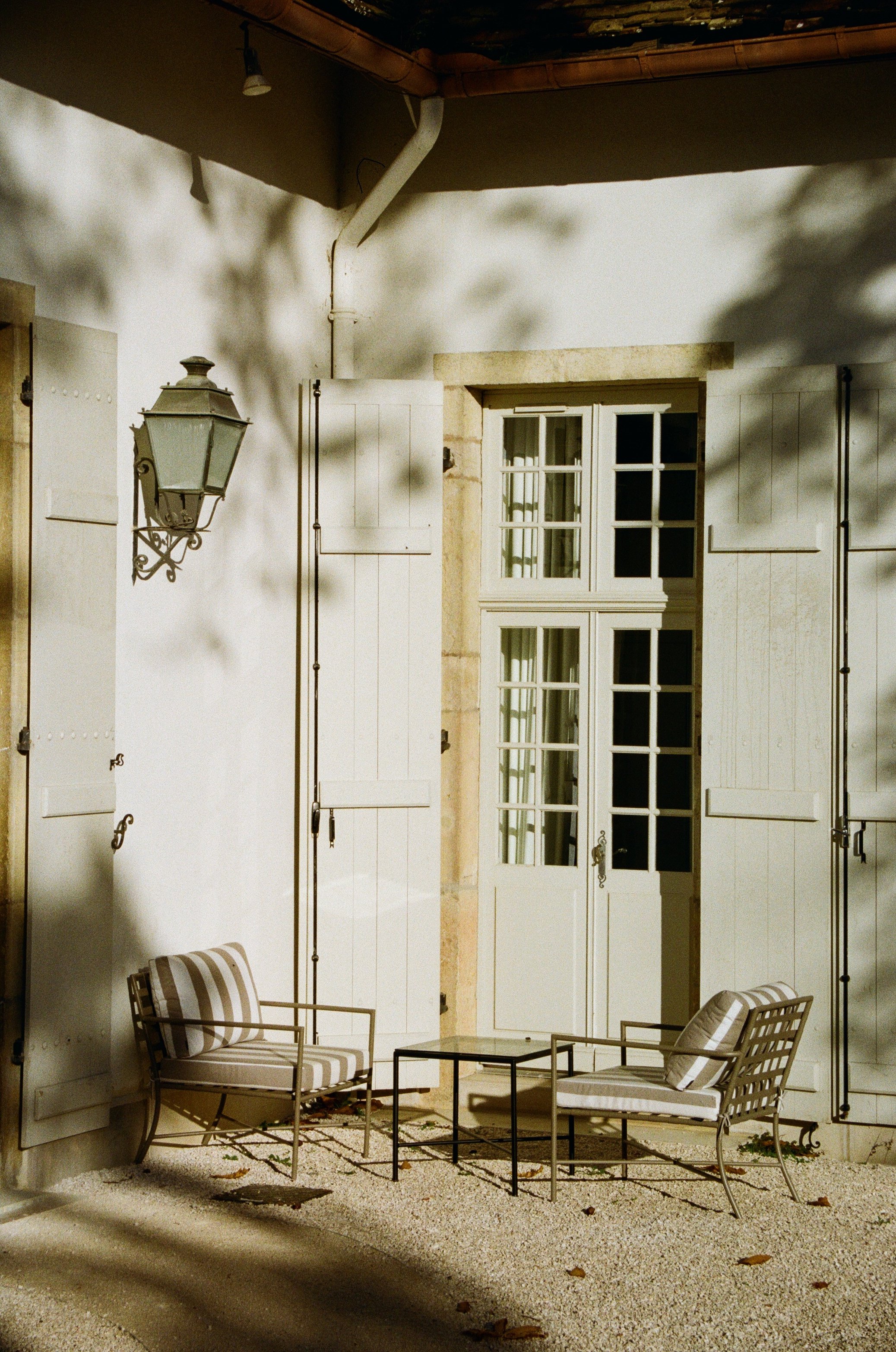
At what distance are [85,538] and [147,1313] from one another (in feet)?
8.29

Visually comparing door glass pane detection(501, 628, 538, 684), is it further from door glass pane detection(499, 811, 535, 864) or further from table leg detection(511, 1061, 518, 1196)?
table leg detection(511, 1061, 518, 1196)

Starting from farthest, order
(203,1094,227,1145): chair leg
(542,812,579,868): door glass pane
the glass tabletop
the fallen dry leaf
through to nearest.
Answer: (542,812,579,868): door glass pane < (203,1094,227,1145): chair leg < the glass tabletop < the fallen dry leaf

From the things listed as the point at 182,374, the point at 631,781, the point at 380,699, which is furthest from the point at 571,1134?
the point at 182,374

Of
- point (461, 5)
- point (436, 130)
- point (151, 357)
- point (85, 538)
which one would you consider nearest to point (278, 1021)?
point (85, 538)

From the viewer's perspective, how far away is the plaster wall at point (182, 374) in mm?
5504

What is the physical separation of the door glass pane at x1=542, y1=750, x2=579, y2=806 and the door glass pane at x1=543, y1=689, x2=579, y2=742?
6 cm

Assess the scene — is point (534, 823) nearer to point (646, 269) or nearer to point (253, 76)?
point (646, 269)

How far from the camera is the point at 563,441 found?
22.8 feet

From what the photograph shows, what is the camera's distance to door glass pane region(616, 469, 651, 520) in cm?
681

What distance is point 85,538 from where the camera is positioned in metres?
5.55

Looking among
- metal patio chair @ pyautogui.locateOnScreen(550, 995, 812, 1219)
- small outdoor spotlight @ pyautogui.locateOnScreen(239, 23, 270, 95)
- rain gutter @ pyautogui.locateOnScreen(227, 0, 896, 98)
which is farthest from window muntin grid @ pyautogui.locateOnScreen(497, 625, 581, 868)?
small outdoor spotlight @ pyautogui.locateOnScreen(239, 23, 270, 95)

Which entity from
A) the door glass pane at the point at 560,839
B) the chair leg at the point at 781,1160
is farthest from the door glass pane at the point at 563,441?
the chair leg at the point at 781,1160

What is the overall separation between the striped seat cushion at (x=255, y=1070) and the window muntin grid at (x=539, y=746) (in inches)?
58.9

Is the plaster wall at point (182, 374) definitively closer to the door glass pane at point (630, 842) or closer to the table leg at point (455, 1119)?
the table leg at point (455, 1119)
